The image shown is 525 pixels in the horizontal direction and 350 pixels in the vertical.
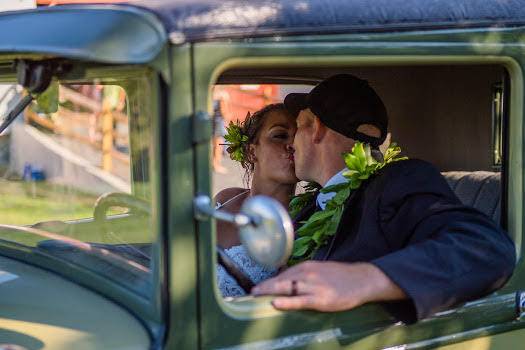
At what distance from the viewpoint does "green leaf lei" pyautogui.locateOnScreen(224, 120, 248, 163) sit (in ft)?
11.6

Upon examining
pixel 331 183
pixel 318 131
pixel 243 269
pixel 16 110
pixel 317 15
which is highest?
pixel 317 15

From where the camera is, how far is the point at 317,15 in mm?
1922

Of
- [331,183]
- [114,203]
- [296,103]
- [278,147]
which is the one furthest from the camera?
[278,147]

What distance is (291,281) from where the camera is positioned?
1.92 metres

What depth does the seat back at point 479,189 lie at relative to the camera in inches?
110

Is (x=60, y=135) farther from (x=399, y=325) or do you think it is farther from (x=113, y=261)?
(x=399, y=325)

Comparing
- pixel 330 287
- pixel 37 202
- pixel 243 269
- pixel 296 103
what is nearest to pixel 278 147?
pixel 296 103

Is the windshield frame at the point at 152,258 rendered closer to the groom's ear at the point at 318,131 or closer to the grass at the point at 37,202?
the grass at the point at 37,202

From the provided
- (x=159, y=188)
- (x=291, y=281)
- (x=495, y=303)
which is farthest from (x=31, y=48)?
(x=495, y=303)

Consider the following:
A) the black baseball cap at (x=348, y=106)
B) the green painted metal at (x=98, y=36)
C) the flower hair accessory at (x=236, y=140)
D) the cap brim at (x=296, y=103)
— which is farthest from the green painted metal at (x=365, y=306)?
the flower hair accessory at (x=236, y=140)

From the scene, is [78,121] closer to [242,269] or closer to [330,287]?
[242,269]

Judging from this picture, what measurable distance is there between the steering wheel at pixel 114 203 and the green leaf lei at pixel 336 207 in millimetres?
582

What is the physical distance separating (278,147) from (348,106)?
2.25 feet

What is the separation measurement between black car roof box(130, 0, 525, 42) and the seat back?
73cm
